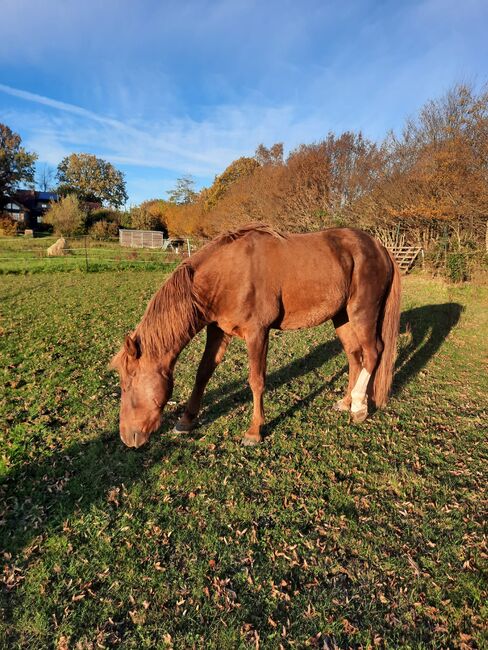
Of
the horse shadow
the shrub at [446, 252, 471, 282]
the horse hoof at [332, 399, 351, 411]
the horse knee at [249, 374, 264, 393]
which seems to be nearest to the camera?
the horse shadow

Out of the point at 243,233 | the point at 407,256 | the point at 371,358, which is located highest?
the point at 407,256

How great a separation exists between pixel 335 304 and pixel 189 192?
6888cm

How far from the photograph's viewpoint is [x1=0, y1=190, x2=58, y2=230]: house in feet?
202

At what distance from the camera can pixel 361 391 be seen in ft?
14.4

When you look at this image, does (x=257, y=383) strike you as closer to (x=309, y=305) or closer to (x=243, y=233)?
(x=309, y=305)

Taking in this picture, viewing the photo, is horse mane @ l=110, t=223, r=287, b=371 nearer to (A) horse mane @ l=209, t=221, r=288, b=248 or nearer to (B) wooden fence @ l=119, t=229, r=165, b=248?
(A) horse mane @ l=209, t=221, r=288, b=248

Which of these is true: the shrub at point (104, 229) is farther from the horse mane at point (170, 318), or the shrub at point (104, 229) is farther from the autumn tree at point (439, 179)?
the horse mane at point (170, 318)

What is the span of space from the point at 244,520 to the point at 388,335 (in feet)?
9.54

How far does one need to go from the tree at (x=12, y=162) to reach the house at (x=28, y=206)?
2.76 metres

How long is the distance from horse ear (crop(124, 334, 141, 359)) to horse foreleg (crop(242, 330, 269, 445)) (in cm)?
116

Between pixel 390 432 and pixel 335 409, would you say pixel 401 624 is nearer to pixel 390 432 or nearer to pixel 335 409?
pixel 390 432

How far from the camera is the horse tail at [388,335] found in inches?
179

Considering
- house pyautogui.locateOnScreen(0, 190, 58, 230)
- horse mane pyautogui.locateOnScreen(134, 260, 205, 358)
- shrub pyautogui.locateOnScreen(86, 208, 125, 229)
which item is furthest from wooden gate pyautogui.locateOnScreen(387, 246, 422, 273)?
house pyautogui.locateOnScreen(0, 190, 58, 230)

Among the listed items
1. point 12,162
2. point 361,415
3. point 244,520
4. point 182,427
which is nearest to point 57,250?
point 182,427
